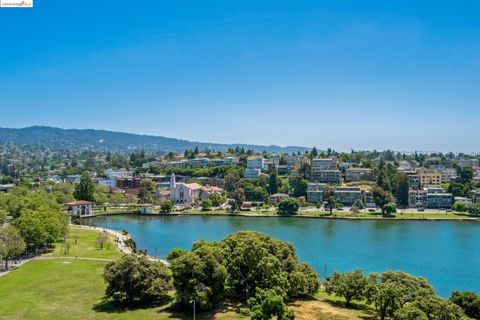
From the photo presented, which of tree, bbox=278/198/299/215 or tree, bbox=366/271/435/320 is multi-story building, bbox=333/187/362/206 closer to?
tree, bbox=278/198/299/215

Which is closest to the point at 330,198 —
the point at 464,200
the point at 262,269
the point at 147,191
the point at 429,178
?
the point at 464,200

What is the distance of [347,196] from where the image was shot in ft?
215

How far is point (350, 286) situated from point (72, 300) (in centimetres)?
1331

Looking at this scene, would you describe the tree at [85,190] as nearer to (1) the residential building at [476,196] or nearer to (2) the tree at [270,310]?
(2) the tree at [270,310]

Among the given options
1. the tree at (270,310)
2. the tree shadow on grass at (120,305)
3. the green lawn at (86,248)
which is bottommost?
the green lawn at (86,248)

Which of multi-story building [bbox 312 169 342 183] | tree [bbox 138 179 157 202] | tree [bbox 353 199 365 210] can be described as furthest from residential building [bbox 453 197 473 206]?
tree [bbox 138 179 157 202]

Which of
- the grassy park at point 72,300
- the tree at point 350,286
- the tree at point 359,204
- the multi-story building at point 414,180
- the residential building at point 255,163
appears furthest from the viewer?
the residential building at point 255,163

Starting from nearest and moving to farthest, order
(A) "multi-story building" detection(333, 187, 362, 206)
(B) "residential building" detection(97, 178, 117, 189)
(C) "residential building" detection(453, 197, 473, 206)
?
(C) "residential building" detection(453, 197, 473, 206), (A) "multi-story building" detection(333, 187, 362, 206), (B) "residential building" detection(97, 178, 117, 189)

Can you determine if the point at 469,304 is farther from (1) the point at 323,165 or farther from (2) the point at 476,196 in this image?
(1) the point at 323,165

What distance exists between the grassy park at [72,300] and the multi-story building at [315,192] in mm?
45994

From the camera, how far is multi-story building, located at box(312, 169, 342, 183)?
77.5 metres

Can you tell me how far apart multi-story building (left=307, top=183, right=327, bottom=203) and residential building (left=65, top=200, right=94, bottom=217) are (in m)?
34.7

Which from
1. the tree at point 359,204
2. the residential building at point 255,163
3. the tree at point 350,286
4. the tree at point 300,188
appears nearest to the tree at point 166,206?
the tree at point 300,188

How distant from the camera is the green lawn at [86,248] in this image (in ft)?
98.3
